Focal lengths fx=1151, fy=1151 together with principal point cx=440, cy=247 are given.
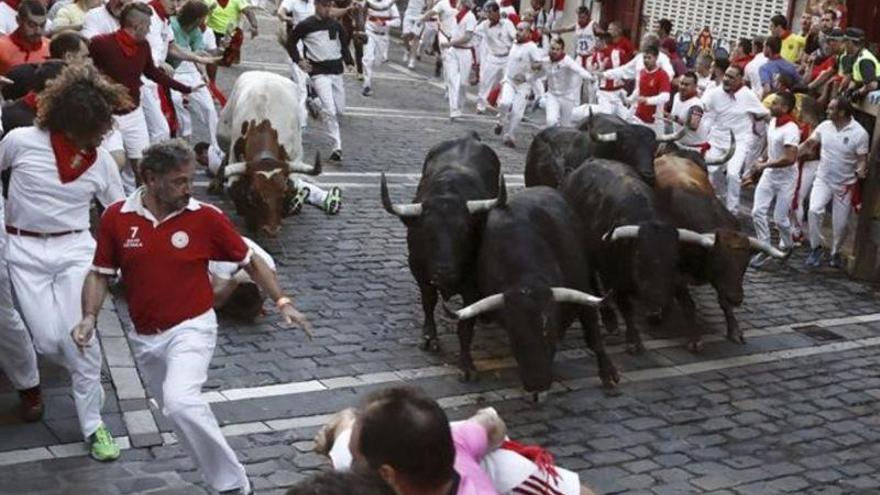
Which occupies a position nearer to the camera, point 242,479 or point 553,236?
point 242,479

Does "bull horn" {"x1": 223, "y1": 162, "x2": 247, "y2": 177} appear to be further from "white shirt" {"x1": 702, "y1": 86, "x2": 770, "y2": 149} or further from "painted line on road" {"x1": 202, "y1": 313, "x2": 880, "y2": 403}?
"white shirt" {"x1": 702, "y1": 86, "x2": 770, "y2": 149}

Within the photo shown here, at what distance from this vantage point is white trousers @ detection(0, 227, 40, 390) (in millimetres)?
7137

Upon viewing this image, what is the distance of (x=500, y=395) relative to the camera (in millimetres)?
8797

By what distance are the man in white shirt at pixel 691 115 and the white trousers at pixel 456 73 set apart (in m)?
6.03

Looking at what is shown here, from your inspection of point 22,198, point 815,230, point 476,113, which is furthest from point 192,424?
point 476,113

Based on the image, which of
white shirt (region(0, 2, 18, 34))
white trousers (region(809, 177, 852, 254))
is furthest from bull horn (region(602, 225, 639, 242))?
white shirt (region(0, 2, 18, 34))

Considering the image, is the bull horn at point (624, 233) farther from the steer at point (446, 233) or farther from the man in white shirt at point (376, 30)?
the man in white shirt at point (376, 30)

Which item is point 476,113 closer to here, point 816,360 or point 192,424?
point 816,360

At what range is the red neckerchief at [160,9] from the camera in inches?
497

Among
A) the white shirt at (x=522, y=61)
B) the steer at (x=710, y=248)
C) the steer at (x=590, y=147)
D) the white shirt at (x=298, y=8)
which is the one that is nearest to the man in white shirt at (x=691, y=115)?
the steer at (x=590, y=147)

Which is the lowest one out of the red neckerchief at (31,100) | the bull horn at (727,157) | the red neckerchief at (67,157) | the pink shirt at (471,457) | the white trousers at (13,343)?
the white trousers at (13,343)

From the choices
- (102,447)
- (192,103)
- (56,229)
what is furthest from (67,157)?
(192,103)

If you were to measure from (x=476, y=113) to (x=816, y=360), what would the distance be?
12366 mm

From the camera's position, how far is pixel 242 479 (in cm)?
623
